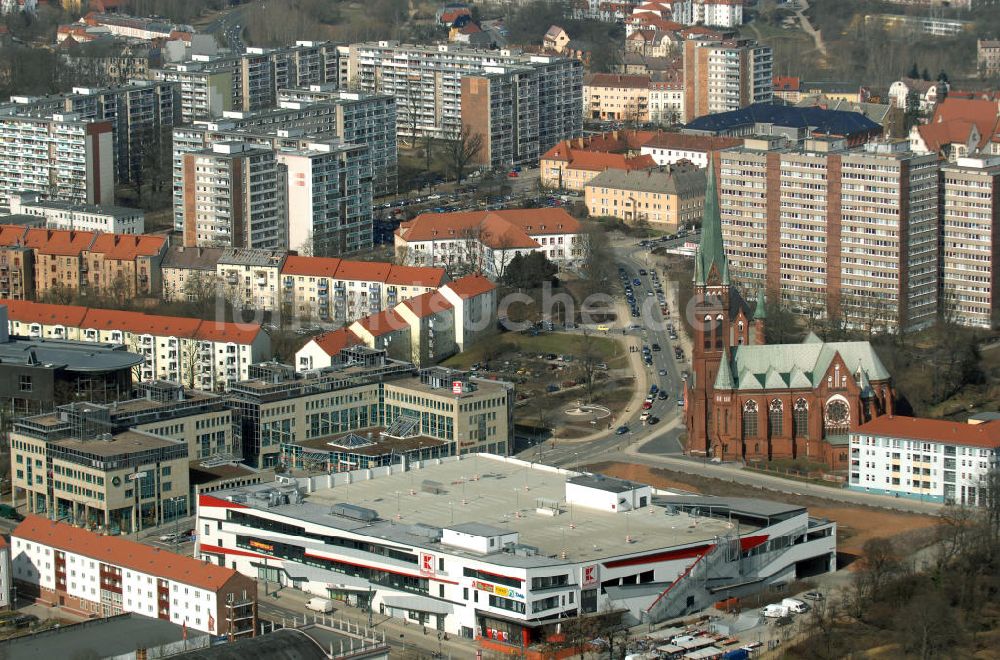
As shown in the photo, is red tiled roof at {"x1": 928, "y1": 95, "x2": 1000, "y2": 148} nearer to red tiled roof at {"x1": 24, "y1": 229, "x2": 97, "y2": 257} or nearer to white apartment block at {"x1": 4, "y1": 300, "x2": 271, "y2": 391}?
red tiled roof at {"x1": 24, "y1": 229, "x2": 97, "y2": 257}

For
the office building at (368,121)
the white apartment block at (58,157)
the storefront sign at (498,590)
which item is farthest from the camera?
the office building at (368,121)

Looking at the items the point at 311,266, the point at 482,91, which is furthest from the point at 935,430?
the point at 482,91

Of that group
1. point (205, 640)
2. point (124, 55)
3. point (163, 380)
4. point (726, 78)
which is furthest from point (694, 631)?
point (124, 55)

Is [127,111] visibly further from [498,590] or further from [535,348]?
[498,590]

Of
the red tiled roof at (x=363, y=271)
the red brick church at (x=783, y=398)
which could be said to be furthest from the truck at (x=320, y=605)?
the red tiled roof at (x=363, y=271)

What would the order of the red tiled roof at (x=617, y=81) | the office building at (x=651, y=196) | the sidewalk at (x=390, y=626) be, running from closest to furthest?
the sidewalk at (x=390, y=626)
the office building at (x=651, y=196)
the red tiled roof at (x=617, y=81)

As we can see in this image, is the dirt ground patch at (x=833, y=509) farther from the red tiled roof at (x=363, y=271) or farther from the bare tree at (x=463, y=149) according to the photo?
the bare tree at (x=463, y=149)

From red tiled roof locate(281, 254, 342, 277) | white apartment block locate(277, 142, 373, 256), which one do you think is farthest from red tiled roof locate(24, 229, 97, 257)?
white apartment block locate(277, 142, 373, 256)
